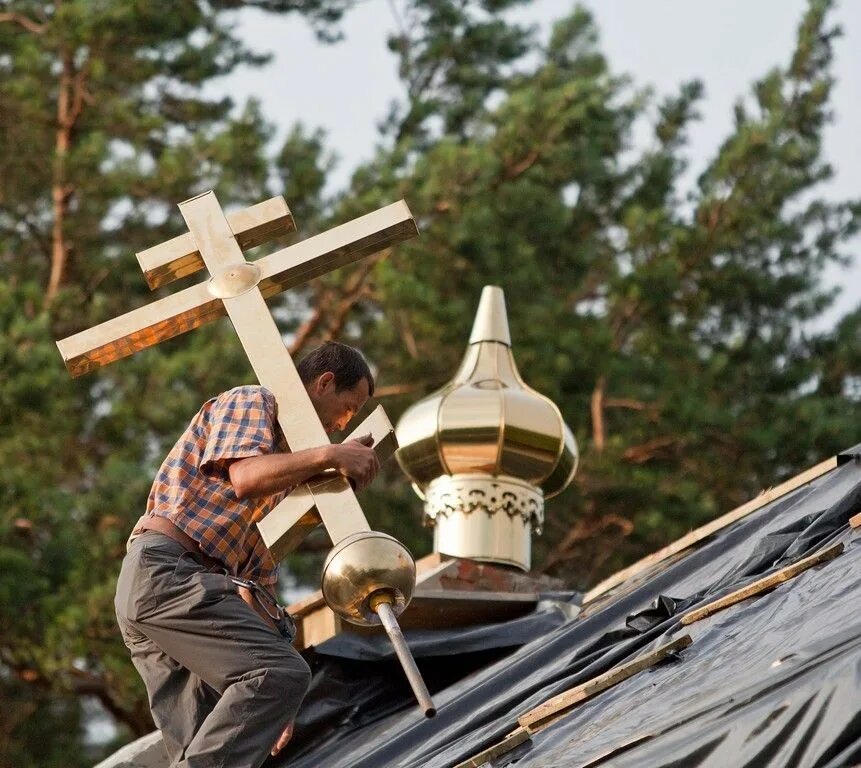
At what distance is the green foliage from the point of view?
52.3 feet

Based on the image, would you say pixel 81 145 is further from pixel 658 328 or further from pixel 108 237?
pixel 658 328

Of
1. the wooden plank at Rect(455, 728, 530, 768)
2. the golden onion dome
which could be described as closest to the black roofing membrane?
the wooden plank at Rect(455, 728, 530, 768)

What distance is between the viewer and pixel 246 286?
4.83 meters

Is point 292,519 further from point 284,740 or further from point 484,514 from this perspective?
point 484,514

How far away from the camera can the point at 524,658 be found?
5.32 m

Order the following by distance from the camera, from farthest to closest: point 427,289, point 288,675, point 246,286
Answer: point 427,289, point 246,286, point 288,675

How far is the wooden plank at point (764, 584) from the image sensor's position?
432 centimetres

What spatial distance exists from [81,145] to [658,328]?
6429 mm

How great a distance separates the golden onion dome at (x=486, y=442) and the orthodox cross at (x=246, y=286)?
10.8ft

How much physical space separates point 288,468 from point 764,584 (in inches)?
46.2

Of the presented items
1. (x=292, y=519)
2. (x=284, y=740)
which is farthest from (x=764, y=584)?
(x=284, y=740)

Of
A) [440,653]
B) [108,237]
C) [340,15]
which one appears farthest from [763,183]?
[440,653]

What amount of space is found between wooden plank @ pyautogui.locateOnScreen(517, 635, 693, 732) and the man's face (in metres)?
0.95

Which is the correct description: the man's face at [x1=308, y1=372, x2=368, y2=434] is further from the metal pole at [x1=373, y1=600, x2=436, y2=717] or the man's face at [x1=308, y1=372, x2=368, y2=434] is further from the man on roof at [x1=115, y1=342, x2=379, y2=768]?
the metal pole at [x1=373, y1=600, x2=436, y2=717]
